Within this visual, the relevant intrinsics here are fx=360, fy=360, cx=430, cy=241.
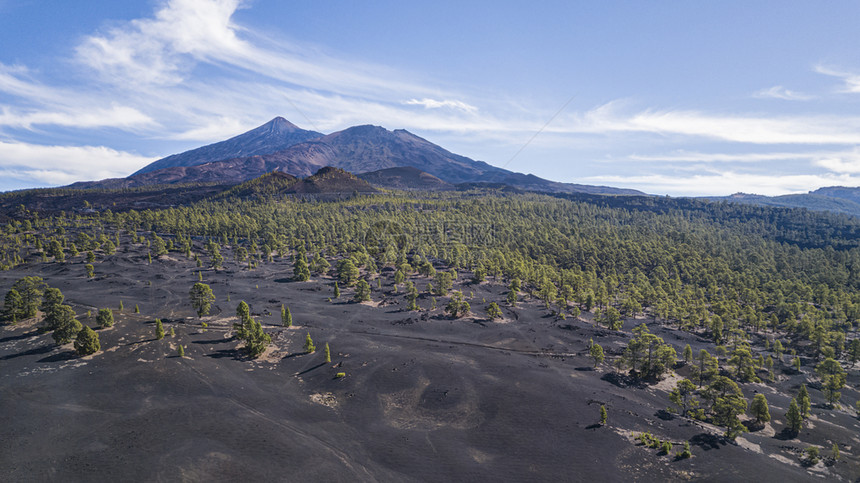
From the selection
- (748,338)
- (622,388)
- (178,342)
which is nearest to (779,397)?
(622,388)

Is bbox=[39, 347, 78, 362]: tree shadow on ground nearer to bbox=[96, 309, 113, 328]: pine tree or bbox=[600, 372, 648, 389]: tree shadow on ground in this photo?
bbox=[96, 309, 113, 328]: pine tree

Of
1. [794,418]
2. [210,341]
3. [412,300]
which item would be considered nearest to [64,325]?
[210,341]

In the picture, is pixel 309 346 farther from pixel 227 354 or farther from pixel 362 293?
pixel 362 293

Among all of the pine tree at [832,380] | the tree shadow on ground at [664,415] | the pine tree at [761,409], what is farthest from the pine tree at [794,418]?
the pine tree at [832,380]

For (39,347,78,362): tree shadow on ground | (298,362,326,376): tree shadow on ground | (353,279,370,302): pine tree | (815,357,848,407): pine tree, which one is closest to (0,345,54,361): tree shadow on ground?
(39,347,78,362): tree shadow on ground

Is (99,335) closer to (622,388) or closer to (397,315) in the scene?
(397,315)

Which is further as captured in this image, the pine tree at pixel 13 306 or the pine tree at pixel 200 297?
the pine tree at pixel 200 297

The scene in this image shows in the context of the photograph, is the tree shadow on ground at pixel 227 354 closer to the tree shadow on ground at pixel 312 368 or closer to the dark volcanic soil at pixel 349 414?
the dark volcanic soil at pixel 349 414

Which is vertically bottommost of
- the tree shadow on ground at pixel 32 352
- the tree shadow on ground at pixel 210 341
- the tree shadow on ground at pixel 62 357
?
the tree shadow on ground at pixel 210 341
